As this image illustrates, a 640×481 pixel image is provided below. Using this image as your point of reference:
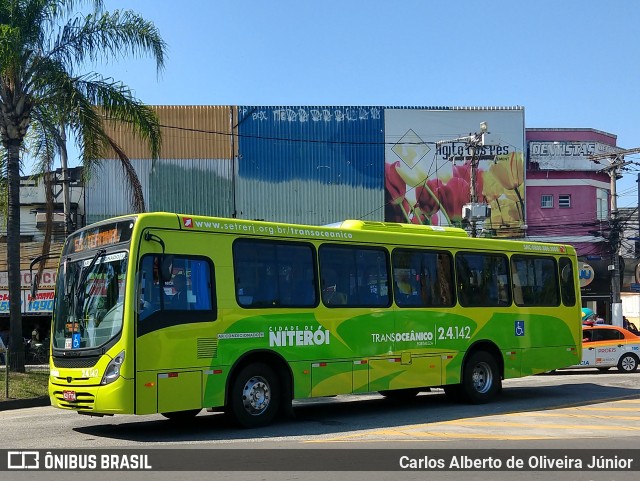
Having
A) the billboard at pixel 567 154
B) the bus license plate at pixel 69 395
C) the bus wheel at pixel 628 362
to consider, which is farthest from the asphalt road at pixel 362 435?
the billboard at pixel 567 154

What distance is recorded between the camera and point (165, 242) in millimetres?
11086

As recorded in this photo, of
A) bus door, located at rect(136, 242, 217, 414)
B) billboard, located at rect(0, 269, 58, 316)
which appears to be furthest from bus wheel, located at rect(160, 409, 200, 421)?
billboard, located at rect(0, 269, 58, 316)

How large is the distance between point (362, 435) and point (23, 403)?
8858mm

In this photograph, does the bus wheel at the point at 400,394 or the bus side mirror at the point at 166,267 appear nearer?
the bus side mirror at the point at 166,267

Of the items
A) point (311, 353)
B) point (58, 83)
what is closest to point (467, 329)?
point (311, 353)

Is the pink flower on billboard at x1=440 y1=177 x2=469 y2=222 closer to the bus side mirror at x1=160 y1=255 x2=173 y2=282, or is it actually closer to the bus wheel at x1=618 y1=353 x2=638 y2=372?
the bus wheel at x1=618 y1=353 x2=638 y2=372

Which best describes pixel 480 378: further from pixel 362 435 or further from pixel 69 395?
pixel 69 395

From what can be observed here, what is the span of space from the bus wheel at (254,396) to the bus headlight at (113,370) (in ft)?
6.12

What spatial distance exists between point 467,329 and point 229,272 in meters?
5.61

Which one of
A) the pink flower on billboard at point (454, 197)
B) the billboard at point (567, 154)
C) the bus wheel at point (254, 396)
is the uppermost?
the billboard at point (567, 154)

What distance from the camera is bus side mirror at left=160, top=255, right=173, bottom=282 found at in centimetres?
1094

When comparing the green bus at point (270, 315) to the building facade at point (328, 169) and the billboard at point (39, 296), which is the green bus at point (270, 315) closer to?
the billboard at point (39, 296)

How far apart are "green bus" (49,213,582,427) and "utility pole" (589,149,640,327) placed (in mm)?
22497

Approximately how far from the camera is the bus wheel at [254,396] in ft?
38.0
